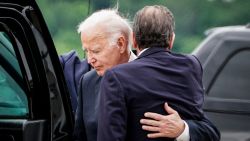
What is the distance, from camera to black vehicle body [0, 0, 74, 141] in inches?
127

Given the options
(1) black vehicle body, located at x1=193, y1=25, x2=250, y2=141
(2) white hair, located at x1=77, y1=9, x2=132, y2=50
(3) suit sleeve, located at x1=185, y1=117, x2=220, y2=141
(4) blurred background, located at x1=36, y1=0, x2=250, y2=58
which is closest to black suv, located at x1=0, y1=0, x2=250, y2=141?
(2) white hair, located at x1=77, y1=9, x2=132, y2=50

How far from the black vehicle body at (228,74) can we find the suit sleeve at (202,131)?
8.02 feet

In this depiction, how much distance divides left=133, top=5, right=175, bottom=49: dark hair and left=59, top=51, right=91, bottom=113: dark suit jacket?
691 mm

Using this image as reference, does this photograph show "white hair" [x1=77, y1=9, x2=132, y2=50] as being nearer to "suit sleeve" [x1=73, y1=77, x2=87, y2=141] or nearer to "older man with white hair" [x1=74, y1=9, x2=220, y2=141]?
"older man with white hair" [x1=74, y1=9, x2=220, y2=141]

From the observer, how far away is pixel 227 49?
5.99 meters

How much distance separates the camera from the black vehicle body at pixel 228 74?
5832mm

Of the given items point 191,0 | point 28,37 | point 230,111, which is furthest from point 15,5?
point 191,0

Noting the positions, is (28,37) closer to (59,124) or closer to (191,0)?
(59,124)

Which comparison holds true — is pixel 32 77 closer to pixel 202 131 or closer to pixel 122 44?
pixel 122 44

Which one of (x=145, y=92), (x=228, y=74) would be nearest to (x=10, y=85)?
(x=145, y=92)

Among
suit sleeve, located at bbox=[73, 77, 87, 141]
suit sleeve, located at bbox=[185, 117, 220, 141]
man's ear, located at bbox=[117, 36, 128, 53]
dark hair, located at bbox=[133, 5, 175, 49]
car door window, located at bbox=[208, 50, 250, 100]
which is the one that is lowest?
car door window, located at bbox=[208, 50, 250, 100]

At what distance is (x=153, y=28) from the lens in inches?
128

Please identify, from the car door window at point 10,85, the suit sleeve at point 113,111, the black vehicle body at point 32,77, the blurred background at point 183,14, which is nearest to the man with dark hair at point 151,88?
the suit sleeve at point 113,111

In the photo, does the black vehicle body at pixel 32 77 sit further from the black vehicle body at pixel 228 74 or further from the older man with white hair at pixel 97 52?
the black vehicle body at pixel 228 74
